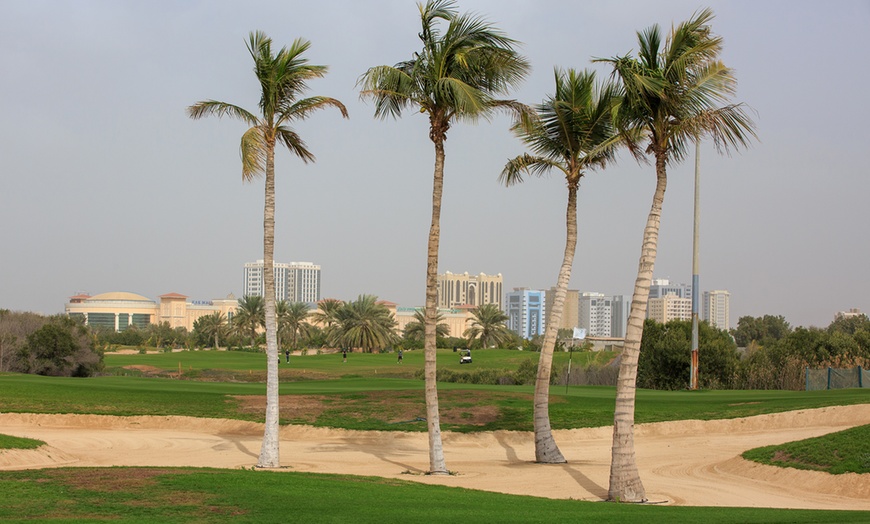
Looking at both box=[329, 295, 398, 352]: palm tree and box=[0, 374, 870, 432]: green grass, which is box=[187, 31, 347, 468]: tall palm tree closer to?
box=[0, 374, 870, 432]: green grass

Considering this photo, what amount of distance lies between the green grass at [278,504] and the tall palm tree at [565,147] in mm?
6378

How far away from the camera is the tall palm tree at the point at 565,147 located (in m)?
22.4

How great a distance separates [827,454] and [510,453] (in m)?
8.55

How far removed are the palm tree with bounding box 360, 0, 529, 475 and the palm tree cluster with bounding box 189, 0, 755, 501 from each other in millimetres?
25

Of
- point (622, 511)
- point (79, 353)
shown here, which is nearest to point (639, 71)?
point (622, 511)

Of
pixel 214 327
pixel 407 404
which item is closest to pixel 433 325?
pixel 407 404

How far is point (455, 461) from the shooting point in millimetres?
23641

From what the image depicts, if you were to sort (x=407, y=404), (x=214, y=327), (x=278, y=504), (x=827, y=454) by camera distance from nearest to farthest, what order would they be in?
(x=278, y=504) < (x=827, y=454) < (x=407, y=404) < (x=214, y=327)

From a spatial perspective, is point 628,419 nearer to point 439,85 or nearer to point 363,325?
point 439,85

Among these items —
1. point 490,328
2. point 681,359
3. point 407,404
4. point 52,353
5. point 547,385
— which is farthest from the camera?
point 490,328

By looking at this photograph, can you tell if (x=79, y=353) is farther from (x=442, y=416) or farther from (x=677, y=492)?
(x=677, y=492)

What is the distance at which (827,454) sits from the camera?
20125 mm

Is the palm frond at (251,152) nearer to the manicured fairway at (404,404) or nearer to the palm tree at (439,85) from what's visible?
the palm tree at (439,85)

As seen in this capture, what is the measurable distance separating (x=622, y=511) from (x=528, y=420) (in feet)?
49.8
